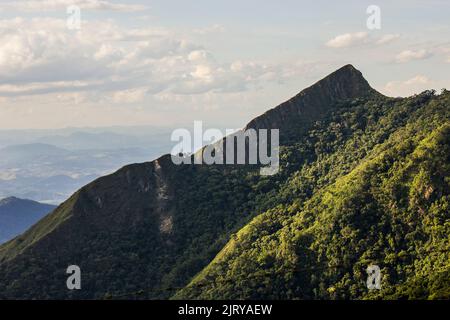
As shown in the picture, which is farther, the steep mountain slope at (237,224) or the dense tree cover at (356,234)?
the steep mountain slope at (237,224)

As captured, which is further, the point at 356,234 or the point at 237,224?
the point at 237,224

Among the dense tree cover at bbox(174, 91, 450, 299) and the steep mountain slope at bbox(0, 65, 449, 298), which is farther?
the steep mountain slope at bbox(0, 65, 449, 298)

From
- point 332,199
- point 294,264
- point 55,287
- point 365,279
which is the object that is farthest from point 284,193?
point 55,287

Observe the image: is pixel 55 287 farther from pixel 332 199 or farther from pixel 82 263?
pixel 332 199
